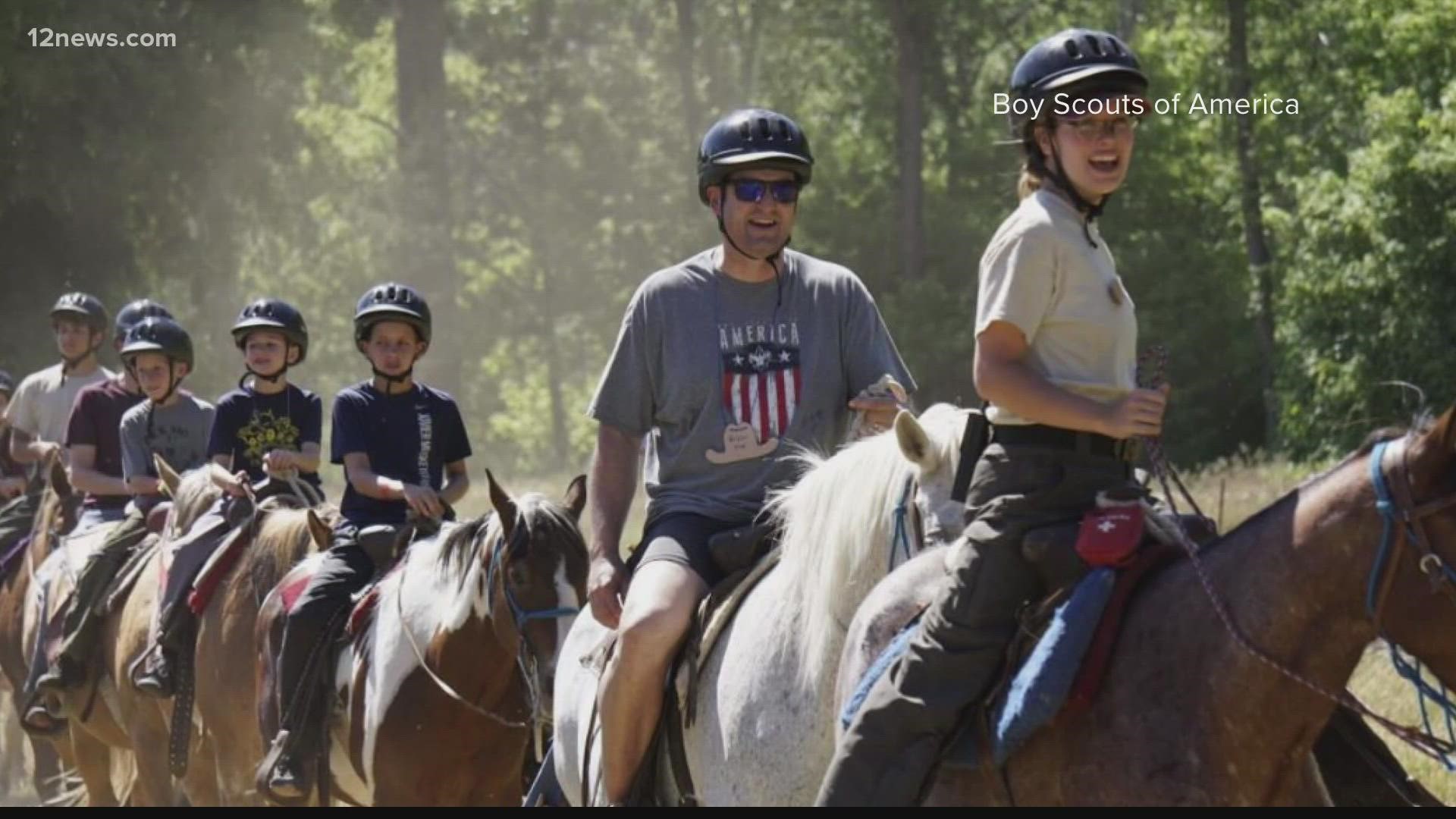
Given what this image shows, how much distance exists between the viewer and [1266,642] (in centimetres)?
480

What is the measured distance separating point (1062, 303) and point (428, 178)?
37546 mm

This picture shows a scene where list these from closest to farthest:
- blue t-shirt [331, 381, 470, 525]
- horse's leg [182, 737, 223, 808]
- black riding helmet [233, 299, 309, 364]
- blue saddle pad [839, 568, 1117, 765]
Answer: blue saddle pad [839, 568, 1117, 765] → blue t-shirt [331, 381, 470, 525] → black riding helmet [233, 299, 309, 364] → horse's leg [182, 737, 223, 808]

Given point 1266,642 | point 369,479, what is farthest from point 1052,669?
point 369,479

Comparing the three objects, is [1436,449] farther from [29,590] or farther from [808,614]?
[29,590]

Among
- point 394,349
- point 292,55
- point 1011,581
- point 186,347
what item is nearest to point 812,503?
point 1011,581

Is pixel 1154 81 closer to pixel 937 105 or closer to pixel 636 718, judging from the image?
pixel 937 105

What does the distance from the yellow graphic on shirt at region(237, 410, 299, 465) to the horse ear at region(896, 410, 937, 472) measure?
20.1 ft

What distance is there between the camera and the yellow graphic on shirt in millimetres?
11648

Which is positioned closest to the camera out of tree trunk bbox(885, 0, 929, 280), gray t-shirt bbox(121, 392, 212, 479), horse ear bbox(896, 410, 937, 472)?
horse ear bbox(896, 410, 937, 472)

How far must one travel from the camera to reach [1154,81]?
35969mm

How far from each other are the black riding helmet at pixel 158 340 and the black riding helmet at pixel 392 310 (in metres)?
2.85

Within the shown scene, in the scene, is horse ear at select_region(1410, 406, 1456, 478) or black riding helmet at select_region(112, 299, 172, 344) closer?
horse ear at select_region(1410, 406, 1456, 478)

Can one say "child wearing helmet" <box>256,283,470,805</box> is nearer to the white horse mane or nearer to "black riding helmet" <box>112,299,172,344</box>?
the white horse mane

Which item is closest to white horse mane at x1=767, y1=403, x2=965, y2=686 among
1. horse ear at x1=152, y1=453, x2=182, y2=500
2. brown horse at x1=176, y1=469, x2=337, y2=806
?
brown horse at x1=176, y1=469, x2=337, y2=806
